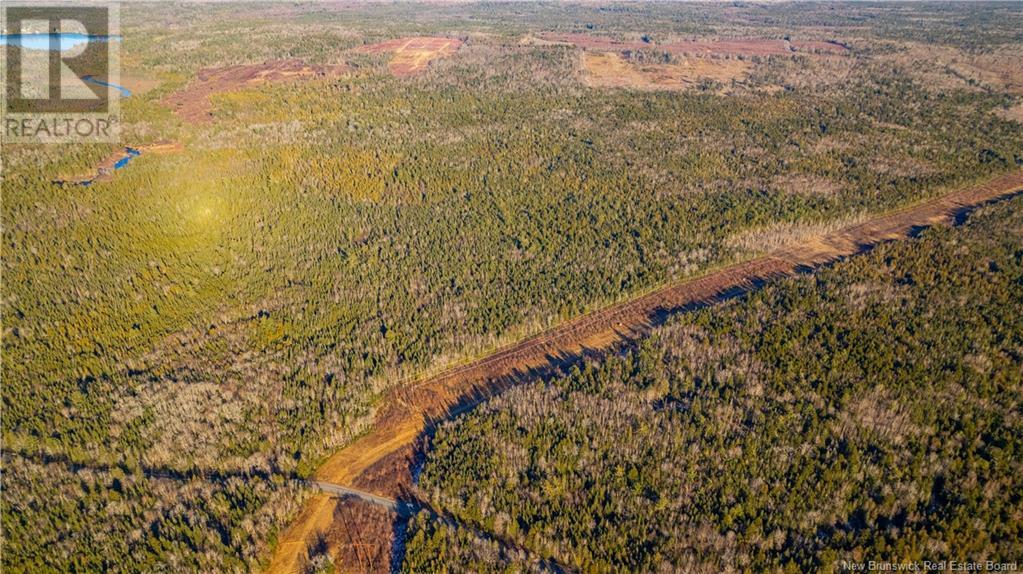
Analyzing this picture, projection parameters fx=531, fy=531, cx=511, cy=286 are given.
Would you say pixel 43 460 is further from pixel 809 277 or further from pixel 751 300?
pixel 809 277

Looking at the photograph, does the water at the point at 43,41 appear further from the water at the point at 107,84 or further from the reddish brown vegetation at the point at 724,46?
the reddish brown vegetation at the point at 724,46

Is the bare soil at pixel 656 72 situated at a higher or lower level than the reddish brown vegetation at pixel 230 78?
higher

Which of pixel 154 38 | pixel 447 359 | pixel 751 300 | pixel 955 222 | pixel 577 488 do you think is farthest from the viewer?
pixel 154 38

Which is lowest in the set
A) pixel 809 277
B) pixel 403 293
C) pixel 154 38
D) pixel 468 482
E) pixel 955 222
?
pixel 468 482

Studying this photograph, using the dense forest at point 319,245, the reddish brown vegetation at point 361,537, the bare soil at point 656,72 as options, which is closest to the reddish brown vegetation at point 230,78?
the dense forest at point 319,245

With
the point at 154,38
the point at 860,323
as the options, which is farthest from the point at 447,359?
the point at 154,38

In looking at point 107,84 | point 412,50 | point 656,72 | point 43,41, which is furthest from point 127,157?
point 43,41

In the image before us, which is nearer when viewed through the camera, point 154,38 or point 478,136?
point 478,136

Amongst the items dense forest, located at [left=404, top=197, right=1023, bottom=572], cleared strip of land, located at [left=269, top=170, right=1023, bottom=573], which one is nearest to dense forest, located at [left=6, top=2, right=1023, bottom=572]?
cleared strip of land, located at [left=269, top=170, right=1023, bottom=573]
